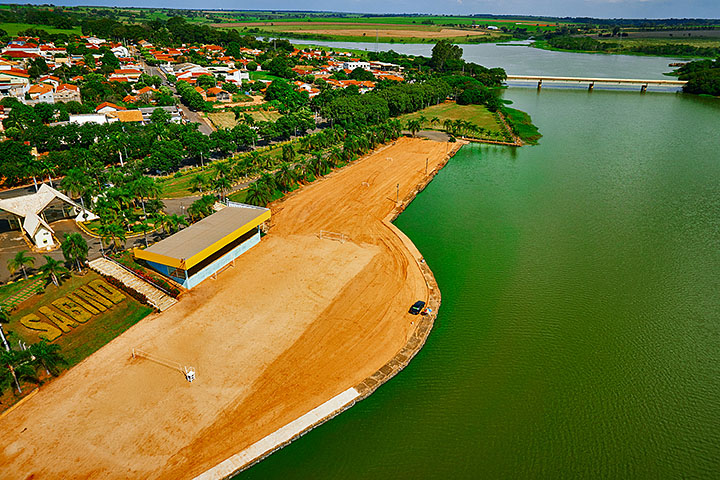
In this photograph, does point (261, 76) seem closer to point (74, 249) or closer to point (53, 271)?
point (74, 249)

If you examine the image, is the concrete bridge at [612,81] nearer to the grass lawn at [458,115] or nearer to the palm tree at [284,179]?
the grass lawn at [458,115]

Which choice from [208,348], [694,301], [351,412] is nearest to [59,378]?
[208,348]

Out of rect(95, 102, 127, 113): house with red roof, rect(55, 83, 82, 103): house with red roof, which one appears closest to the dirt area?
rect(95, 102, 127, 113): house with red roof

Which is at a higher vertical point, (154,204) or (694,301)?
(154,204)

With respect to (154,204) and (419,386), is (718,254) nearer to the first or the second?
(419,386)

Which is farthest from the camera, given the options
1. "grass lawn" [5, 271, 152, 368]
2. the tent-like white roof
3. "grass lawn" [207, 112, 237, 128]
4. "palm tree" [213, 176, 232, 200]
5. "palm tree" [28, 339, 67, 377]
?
"grass lawn" [207, 112, 237, 128]

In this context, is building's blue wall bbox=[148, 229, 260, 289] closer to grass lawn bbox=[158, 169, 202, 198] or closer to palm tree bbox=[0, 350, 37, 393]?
palm tree bbox=[0, 350, 37, 393]
